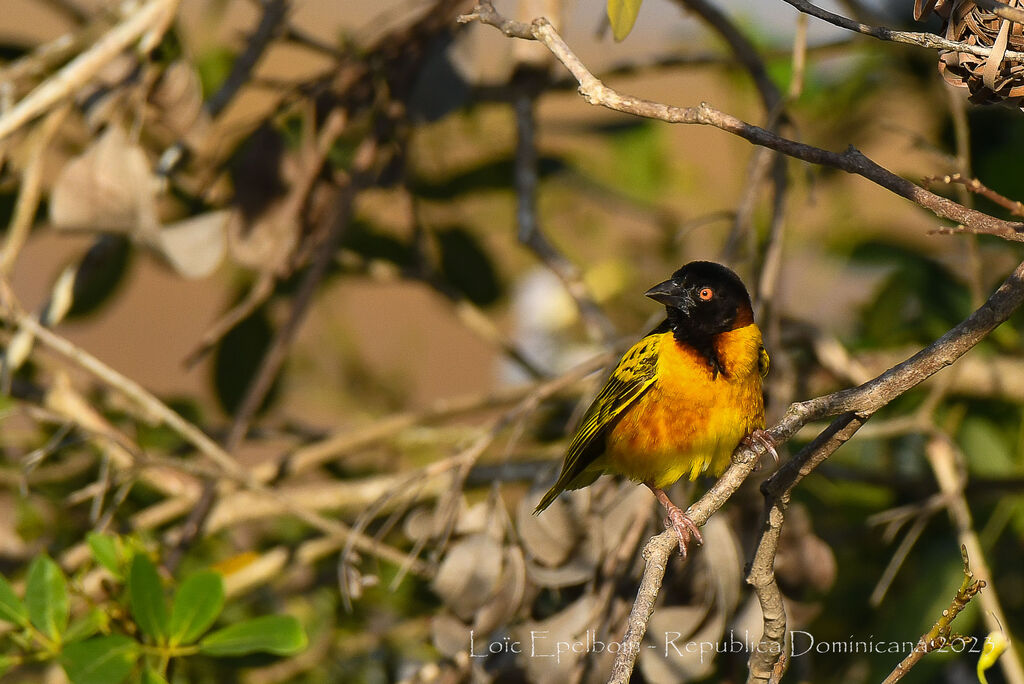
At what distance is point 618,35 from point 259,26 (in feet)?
4.39

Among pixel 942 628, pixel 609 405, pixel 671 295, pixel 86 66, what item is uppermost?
pixel 86 66

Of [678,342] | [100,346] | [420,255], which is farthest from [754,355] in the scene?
[100,346]

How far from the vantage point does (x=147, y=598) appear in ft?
5.57

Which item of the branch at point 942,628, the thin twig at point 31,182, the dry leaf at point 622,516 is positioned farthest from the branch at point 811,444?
the thin twig at point 31,182

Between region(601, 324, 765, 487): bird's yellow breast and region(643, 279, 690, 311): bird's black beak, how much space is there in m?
0.08

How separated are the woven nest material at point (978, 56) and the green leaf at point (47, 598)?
5.21 feet

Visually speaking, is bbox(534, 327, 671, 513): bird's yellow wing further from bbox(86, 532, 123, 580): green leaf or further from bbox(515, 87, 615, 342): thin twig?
bbox(86, 532, 123, 580): green leaf

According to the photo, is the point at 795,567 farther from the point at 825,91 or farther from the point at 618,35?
the point at 825,91

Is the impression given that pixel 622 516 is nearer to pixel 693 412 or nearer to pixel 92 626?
pixel 693 412

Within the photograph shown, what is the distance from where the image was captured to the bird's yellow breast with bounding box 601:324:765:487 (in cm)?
196

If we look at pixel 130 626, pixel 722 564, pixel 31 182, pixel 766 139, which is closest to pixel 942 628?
pixel 766 139

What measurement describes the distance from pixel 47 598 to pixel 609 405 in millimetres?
1113

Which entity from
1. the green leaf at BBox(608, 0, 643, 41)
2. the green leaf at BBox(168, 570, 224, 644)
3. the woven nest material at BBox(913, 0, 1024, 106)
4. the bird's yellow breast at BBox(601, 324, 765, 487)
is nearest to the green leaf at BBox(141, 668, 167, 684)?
the green leaf at BBox(168, 570, 224, 644)

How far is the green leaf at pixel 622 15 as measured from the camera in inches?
55.4
